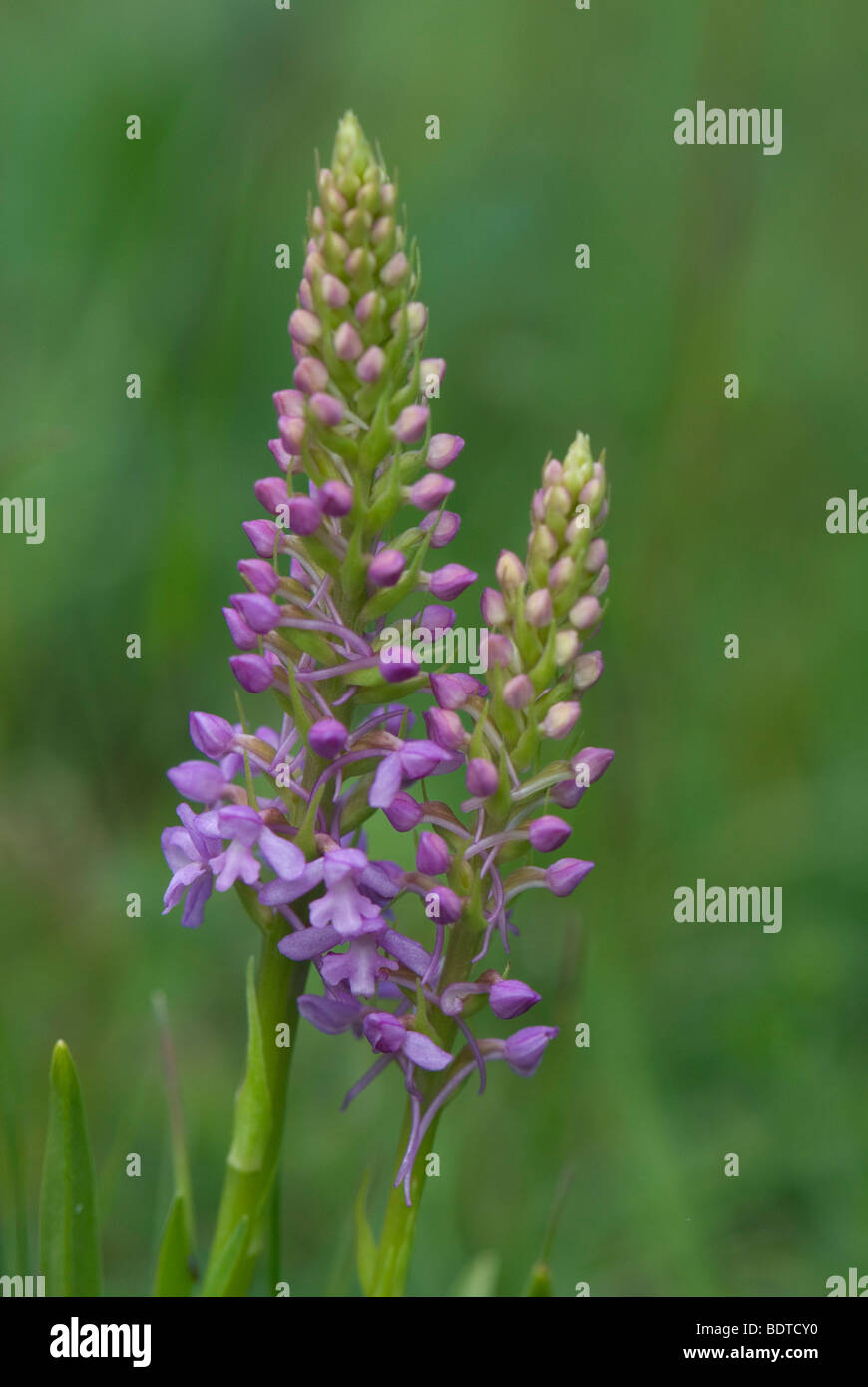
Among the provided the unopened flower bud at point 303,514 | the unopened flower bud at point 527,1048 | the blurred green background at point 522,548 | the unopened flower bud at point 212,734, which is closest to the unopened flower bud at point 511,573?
the unopened flower bud at point 303,514

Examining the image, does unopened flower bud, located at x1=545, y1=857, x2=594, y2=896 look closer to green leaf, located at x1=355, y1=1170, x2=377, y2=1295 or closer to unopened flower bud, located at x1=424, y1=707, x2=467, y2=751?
unopened flower bud, located at x1=424, y1=707, x2=467, y2=751

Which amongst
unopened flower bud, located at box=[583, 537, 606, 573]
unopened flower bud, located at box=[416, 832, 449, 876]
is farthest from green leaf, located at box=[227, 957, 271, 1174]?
unopened flower bud, located at box=[583, 537, 606, 573]

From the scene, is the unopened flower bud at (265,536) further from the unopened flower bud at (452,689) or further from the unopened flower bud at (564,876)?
the unopened flower bud at (564,876)

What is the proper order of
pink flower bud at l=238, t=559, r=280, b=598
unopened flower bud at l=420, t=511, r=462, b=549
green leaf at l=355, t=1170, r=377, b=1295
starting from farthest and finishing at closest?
green leaf at l=355, t=1170, r=377, b=1295 → unopened flower bud at l=420, t=511, r=462, b=549 → pink flower bud at l=238, t=559, r=280, b=598

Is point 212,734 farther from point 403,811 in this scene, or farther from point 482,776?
point 482,776
